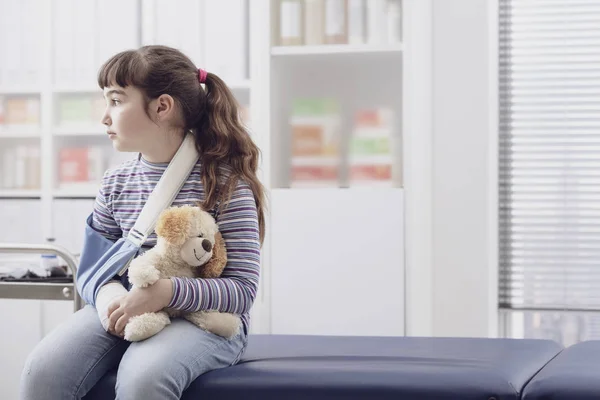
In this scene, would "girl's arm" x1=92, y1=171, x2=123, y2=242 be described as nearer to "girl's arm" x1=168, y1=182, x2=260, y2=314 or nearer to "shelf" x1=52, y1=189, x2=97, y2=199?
"girl's arm" x1=168, y1=182, x2=260, y2=314

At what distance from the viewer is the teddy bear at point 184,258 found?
63.5 inches

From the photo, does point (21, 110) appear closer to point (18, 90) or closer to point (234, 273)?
point (18, 90)

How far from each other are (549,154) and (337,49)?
2.74 feet

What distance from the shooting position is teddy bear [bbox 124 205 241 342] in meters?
1.61

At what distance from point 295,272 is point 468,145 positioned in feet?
2.26

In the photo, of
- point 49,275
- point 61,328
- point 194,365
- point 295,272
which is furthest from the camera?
point 295,272

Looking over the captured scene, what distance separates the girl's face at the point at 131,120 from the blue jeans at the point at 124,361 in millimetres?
363

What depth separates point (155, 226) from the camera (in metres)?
1.71

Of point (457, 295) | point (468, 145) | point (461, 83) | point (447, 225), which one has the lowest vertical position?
point (457, 295)

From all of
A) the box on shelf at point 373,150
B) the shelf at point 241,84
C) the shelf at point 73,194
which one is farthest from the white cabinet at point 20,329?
the box on shelf at point 373,150

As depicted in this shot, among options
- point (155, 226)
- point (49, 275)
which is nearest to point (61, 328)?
point (155, 226)

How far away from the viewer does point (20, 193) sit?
3.14 m

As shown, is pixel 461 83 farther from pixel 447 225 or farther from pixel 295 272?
pixel 295 272

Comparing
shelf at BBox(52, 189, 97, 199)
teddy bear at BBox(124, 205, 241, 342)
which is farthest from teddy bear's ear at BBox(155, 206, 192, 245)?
shelf at BBox(52, 189, 97, 199)
